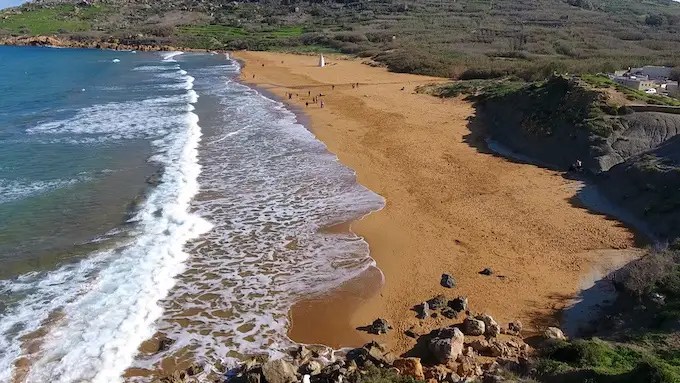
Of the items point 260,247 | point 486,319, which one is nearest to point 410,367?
point 486,319

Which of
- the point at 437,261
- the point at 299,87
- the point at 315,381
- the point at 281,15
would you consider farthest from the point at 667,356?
the point at 281,15

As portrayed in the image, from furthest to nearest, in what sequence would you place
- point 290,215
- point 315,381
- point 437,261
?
point 290,215, point 437,261, point 315,381

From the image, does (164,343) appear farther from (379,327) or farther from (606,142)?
(606,142)

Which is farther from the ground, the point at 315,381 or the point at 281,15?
the point at 281,15

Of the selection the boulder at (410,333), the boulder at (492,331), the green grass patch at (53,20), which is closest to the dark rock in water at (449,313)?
the boulder at (492,331)

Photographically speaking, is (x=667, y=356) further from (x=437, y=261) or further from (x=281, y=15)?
(x=281, y=15)

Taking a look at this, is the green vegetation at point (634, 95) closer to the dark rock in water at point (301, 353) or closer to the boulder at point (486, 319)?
the boulder at point (486, 319)

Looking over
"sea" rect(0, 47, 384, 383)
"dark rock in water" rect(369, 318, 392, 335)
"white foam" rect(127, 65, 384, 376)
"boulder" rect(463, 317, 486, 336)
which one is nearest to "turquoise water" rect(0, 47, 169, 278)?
"sea" rect(0, 47, 384, 383)
